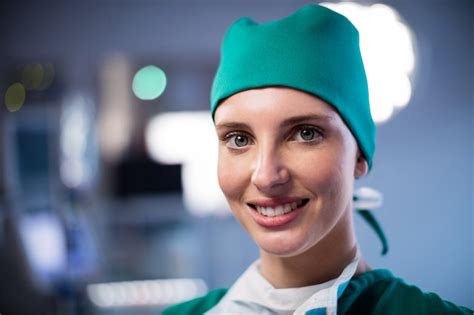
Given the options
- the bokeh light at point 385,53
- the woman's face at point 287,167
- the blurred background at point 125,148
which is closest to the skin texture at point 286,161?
the woman's face at point 287,167

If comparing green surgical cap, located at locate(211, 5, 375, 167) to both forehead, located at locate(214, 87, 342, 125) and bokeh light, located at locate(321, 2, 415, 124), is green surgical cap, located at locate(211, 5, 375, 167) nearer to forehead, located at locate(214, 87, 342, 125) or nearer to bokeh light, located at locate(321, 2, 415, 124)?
forehead, located at locate(214, 87, 342, 125)

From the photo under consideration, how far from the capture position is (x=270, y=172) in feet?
3.33

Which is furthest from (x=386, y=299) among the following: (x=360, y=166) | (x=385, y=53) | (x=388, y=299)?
(x=385, y=53)

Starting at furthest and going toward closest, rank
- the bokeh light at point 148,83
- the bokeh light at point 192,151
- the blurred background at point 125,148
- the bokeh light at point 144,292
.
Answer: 1. the bokeh light at point 148,83
2. the bokeh light at point 192,151
3. the bokeh light at point 144,292
4. the blurred background at point 125,148

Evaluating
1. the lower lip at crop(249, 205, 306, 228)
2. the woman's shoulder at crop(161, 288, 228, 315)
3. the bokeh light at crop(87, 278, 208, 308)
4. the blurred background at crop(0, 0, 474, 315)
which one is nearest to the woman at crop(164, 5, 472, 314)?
the lower lip at crop(249, 205, 306, 228)

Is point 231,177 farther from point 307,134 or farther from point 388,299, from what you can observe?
point 388,299

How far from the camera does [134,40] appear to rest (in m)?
4.81

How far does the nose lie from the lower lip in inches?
2.3

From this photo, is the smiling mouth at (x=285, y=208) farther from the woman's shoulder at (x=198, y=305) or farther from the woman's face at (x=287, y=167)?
the woman's shoulder at (x=198, y=305)

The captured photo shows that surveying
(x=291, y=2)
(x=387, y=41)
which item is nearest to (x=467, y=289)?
(x=387, y=41)

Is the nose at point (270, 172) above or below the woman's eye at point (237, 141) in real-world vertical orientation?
below

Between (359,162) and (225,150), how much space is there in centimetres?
29

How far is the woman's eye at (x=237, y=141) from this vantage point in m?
1.12

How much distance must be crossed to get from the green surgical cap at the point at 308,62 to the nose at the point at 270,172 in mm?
136
